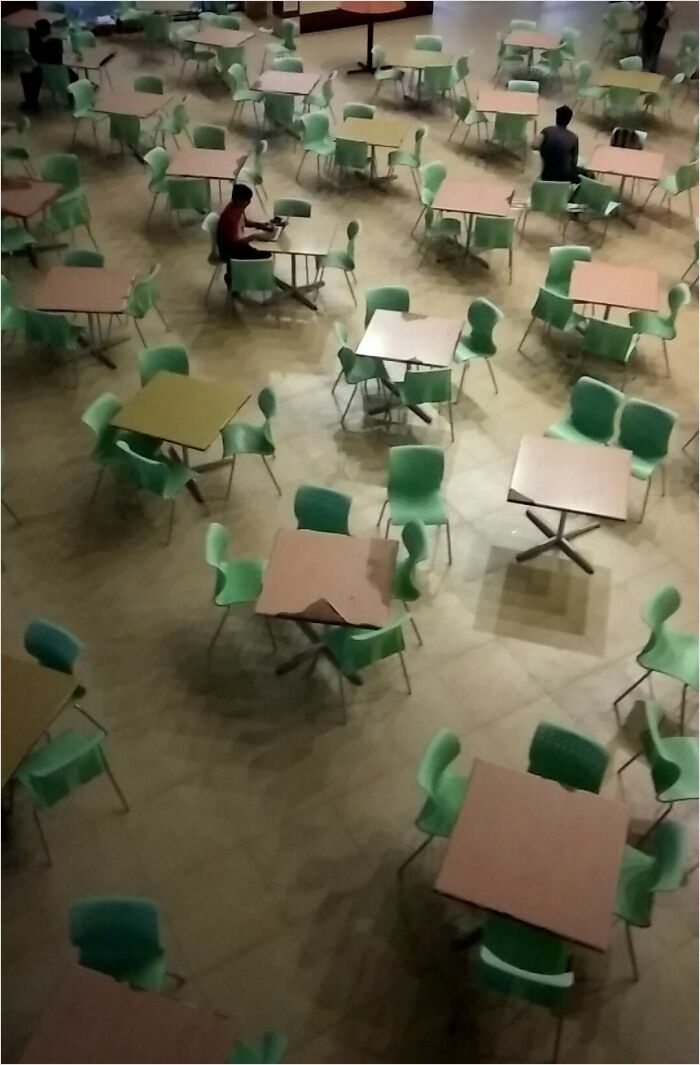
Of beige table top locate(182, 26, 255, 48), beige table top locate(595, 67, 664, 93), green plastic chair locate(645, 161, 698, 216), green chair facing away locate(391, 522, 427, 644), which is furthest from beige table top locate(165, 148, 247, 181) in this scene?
green chair facing away locate(391, 522, 427, 644)

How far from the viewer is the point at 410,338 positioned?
6953 mm

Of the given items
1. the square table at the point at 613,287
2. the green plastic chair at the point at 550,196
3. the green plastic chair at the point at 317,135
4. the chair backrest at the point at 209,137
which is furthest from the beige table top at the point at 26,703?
the green plastic chair at the point at 317,135

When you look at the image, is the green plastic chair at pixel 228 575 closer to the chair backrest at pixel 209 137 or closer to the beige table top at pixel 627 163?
the chair backrest at pixel 209 137

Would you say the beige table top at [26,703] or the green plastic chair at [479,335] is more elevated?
the green plastic chair at [479,335]

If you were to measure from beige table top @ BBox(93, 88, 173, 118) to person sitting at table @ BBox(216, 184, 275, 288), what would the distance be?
2869 mm

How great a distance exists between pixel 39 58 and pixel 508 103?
6.19 m

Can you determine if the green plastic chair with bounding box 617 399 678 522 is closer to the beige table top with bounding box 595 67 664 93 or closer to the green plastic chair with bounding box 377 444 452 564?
the green plastic chair with bounding box 377 444 452 564

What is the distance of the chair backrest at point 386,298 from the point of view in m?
7.37

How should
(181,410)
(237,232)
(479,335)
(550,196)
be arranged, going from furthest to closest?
(550,196), (237,232), (479,335), (181,410)

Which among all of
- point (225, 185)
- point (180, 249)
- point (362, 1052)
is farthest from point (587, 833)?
point (225, 185)

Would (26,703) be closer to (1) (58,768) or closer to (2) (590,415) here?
(1) (58,768)

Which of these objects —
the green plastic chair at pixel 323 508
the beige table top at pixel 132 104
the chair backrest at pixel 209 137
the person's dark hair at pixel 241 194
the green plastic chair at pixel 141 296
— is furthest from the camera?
the beige table top at pixel 132 104

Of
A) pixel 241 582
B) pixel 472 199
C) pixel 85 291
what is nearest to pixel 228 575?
pixel 241 582

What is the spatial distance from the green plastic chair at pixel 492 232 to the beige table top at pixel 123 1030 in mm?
6981
